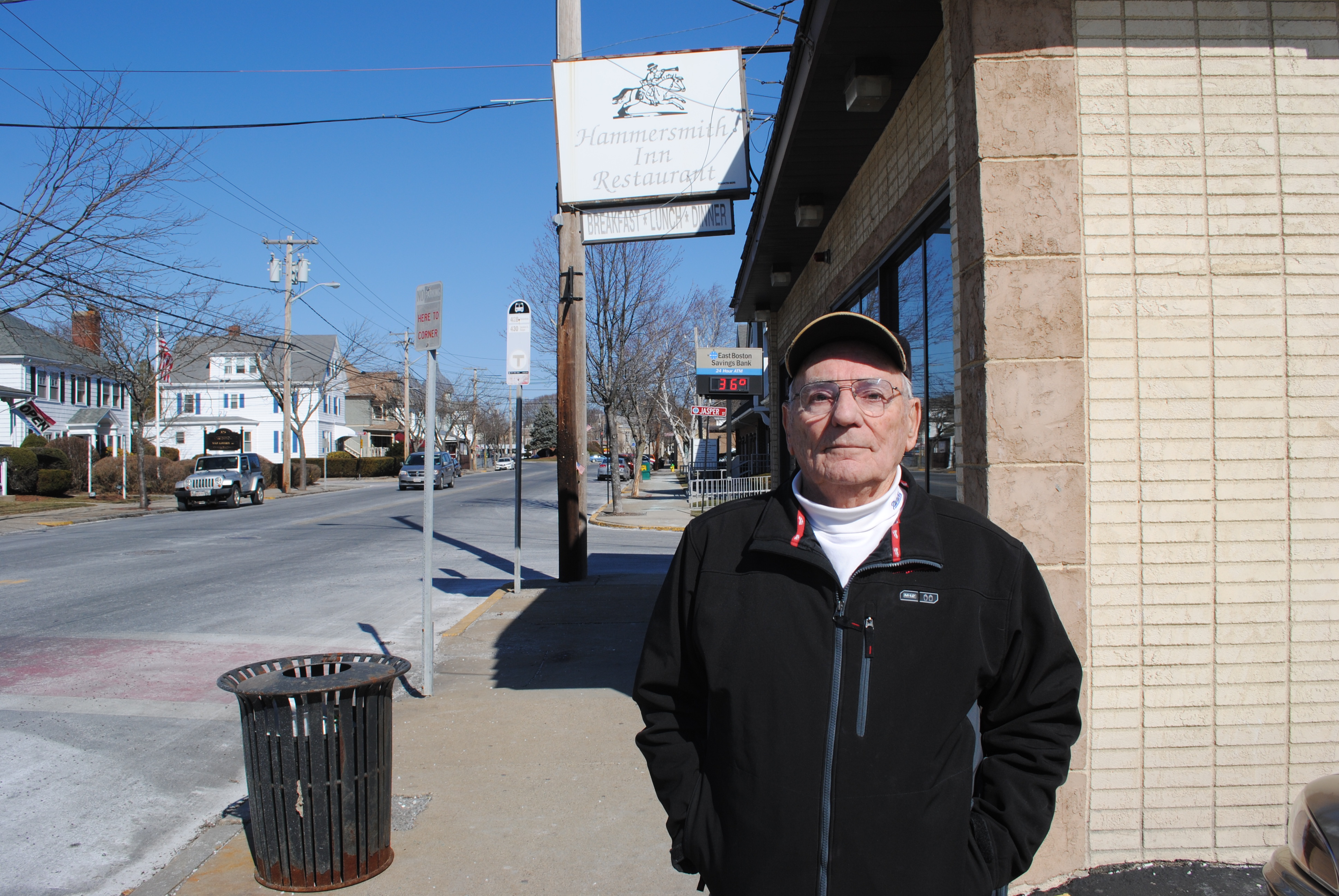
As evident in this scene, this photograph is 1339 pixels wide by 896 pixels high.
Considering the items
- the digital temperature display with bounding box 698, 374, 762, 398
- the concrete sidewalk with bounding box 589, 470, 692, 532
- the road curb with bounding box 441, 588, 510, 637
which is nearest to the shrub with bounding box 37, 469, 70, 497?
the concrete sidewalk with bounding box 589, 470, 692, 532

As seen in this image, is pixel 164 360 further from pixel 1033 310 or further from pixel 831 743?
pixel 831 743

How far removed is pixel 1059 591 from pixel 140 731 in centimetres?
569

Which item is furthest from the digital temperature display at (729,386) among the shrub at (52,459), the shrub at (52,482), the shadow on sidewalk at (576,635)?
the shrub at (52,459)

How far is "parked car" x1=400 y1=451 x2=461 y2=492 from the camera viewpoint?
3728 centimetres

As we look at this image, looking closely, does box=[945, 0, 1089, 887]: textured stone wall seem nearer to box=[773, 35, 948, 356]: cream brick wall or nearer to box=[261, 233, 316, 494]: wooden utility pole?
box=[773, 35, 948, 356]: cream brick wall

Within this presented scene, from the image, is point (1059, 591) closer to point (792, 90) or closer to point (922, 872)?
point (922, 872)

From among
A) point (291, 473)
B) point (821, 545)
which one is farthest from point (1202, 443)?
point (291, 473)

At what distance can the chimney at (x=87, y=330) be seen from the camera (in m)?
26.8

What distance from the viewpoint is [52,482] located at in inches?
1177

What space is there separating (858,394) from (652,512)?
23516 millimetres

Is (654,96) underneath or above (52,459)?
above

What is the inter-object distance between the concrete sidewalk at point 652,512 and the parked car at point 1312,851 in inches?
397

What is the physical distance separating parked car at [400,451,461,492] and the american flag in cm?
954

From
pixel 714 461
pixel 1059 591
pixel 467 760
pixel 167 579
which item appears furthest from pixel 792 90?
pixel 714 461
